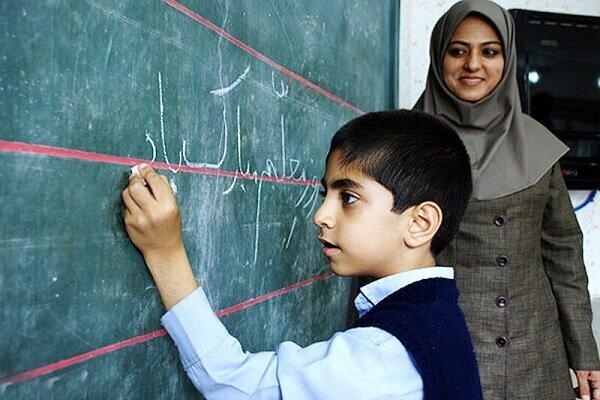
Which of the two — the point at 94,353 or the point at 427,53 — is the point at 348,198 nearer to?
the point at 94,353

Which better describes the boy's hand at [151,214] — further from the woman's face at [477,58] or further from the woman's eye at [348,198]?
the woman's face at [477,58]

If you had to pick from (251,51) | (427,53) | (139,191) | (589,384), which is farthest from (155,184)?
(427,53)

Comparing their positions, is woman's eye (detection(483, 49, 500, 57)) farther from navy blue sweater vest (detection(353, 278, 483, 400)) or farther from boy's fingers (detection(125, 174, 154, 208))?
boy's fingers (detection(125, 174, 154, 208))

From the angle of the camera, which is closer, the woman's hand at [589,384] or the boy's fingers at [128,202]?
the boy's fingers at [128,202]

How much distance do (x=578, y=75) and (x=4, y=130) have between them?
7.20 ft

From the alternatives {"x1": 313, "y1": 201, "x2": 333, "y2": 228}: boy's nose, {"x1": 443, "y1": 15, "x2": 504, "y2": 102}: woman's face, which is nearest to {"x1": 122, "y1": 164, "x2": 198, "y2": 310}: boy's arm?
{"x1": 313, "y1": 201, "x2": 333, "y2": 228}: boy's nose

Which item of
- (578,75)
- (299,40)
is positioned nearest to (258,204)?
(299,40)

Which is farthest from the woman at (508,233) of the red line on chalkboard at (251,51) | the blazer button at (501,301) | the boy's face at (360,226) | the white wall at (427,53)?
the white wall at (427,53)

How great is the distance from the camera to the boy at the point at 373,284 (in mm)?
749

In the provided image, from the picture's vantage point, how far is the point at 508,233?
149 centimetres

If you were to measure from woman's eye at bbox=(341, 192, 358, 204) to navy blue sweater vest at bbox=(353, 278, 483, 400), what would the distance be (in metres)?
0.14

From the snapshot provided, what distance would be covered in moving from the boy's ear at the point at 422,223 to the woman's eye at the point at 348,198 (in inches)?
3.4

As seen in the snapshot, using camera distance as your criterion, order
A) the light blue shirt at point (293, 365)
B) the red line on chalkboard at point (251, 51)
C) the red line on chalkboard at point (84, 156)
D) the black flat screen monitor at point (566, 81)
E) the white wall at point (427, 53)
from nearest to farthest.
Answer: the red line on chalkboard at point (84, 156)
the light blue shirt at point (293, 365)
the red line on chalkboard at point (251, 51)
the black flat screen monitor at point (566, 81)
the white wall at point (427, 53)

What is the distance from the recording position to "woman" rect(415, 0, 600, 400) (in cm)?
148
